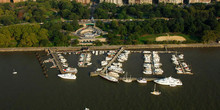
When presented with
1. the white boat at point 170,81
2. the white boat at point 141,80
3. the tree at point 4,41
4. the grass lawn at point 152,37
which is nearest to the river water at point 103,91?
the white boat at point 141,80

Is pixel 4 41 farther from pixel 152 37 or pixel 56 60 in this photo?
pixel 152 37

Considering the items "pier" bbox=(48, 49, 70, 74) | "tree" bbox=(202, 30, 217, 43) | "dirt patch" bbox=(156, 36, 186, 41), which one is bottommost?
"pier" bbox=(48, 49, 70, 74)

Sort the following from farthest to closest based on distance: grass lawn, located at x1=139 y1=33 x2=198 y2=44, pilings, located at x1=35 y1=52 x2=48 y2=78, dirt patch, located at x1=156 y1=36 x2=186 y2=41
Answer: dirt patch, located at x1=156 y1=36 x2=186 y2=41, grass lawn, located at x1=139 y1=33 x2=198 y2=44, pilings, located at x1=35 y1=52 x2=48 y2=78

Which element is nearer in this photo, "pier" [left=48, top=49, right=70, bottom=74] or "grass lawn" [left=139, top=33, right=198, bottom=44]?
"pier" [left=48, top=49, right=70, bottom=74]

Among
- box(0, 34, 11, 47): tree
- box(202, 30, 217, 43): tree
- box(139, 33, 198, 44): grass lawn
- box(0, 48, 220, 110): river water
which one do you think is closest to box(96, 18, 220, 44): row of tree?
box(202, 30, 217, 43): tree

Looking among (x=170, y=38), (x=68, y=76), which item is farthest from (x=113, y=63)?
(x=170, y=38)

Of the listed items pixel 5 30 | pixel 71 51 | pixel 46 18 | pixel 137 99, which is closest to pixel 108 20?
pixel 46 18

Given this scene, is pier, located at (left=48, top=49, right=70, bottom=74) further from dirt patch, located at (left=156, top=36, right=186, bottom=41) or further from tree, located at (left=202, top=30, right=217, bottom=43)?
tree, located at (left=202, top=30, right=217, bottom=43)

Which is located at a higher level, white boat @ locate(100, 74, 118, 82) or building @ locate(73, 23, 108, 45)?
building @ locate(73, 23, 108, 45)
